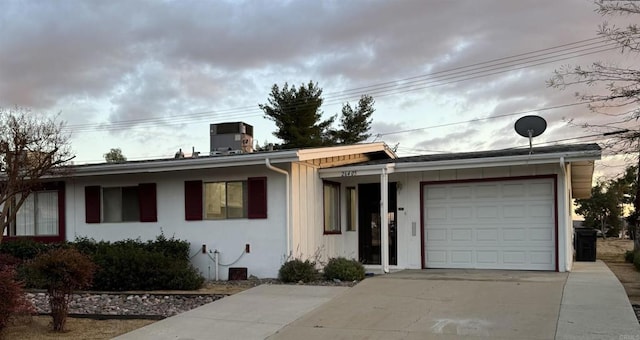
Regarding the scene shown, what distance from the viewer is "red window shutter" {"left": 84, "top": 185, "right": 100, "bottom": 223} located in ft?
49.1

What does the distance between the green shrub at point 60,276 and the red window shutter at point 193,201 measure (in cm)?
584

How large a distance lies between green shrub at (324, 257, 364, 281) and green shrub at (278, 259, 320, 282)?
32 centimetres

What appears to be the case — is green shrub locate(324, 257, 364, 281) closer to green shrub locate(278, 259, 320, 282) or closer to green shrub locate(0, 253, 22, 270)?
green shrub locate(278, 259, 320, 282)

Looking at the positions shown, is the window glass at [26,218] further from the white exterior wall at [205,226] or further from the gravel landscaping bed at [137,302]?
the gravel landscaping bed at [137,302]

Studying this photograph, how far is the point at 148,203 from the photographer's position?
14445 mm

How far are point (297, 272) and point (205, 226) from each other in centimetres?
301

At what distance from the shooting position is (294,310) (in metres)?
8.98

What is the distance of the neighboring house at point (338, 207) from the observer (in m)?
12.8

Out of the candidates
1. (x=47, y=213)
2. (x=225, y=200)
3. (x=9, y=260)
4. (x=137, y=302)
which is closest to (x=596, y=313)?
(x=137, y=302)

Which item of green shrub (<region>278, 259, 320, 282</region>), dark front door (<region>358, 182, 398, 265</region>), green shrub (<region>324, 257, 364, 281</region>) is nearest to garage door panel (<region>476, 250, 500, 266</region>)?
dark front door (<region>358, 182, 398, 265</region>)

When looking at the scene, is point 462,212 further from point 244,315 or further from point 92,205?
point 92,205

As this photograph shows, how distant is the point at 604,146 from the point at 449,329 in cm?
372

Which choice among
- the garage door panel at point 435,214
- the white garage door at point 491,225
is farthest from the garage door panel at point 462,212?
the garage door panel at point 435,214

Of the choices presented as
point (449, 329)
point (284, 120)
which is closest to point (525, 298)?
point (449, 329)
